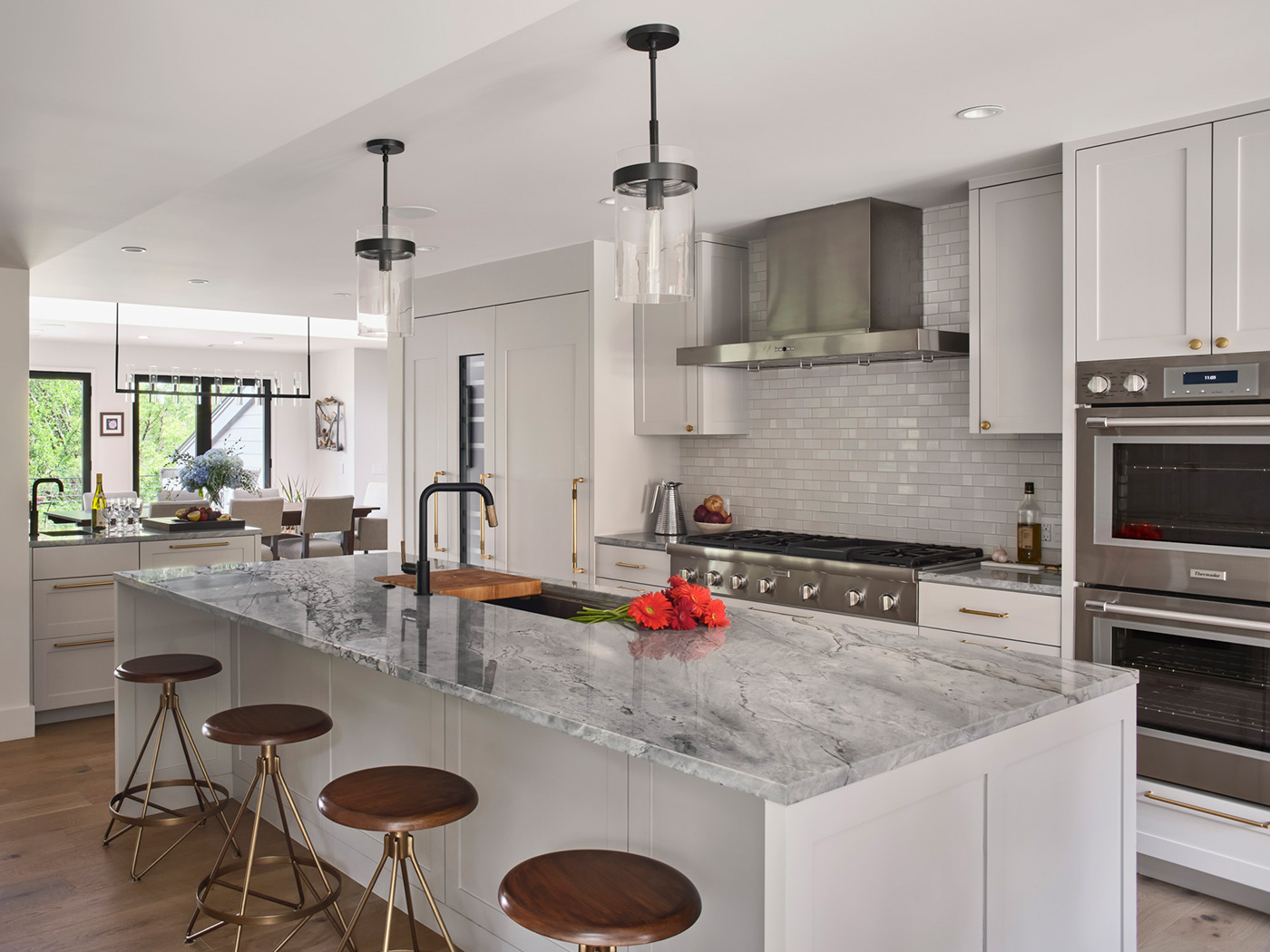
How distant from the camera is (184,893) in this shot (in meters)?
2.97

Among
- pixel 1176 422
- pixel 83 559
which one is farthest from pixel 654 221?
pixel 83 559

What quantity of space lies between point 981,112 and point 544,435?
2.79m

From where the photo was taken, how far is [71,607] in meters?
4.90

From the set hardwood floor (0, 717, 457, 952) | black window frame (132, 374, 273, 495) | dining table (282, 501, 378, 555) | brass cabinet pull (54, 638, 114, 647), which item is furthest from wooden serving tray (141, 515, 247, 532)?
black window frame (132, 374, 273, 495)

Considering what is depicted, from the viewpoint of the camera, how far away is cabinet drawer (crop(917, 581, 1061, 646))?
3199 mm

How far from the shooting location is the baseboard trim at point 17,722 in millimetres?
4590

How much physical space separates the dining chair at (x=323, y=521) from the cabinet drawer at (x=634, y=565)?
14.5 feet

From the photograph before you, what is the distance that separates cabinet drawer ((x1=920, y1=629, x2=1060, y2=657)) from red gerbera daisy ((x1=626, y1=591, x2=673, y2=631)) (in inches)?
48.2

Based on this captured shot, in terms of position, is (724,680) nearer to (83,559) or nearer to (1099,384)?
(1099,384)

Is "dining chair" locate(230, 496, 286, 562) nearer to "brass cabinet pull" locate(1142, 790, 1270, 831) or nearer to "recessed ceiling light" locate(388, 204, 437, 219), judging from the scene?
"recessed ceiling light" locate(388, 204, 437, 219)

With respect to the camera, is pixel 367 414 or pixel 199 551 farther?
pixel 367 414

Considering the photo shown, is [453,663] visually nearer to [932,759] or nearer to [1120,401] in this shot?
[932,759]

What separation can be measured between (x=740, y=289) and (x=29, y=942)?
3862 millimetres

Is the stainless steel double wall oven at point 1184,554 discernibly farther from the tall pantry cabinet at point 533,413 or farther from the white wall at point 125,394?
the white wall at point 125,394
